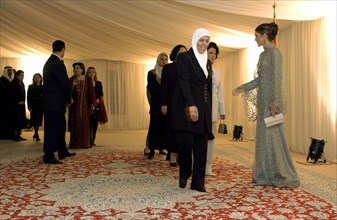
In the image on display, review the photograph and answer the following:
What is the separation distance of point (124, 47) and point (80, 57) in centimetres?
244

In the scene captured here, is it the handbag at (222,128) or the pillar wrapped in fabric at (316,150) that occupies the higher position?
the handbag at (222,128)

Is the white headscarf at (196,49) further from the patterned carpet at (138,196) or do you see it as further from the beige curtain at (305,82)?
the beige curtain at (305,82)

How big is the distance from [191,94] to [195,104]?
0.09 m

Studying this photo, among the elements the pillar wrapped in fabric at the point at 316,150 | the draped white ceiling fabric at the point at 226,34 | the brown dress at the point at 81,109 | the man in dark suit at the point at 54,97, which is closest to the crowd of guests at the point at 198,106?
the man in dark suit at the point at 54,97

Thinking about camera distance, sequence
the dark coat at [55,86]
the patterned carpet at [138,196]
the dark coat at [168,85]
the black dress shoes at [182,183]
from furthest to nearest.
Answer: the dark coat at [55,86] < the dark coat at [168,85] < the black dress shoes at [182,183] < the patterned carpet at [138,196]

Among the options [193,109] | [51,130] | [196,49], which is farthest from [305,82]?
[51,130]

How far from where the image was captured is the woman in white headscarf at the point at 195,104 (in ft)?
9.55

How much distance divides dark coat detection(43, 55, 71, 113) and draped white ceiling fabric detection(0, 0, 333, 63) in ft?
5.08

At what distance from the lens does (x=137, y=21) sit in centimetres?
618

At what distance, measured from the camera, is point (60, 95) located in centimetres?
428

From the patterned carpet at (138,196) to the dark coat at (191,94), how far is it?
56 centimetres

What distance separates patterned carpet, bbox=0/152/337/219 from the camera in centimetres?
240

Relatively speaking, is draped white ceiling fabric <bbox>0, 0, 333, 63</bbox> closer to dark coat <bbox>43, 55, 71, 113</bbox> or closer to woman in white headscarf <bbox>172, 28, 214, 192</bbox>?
dark coat <bbox>43, 55, 71, 113</bbox>

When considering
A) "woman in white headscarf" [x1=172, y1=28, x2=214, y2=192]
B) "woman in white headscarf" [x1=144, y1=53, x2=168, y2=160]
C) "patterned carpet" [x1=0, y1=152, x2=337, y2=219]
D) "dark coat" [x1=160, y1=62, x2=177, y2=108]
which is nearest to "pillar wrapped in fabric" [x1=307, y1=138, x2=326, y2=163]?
"patterned carpet" [x1=0, y1=152, x2=337, y2=219]
